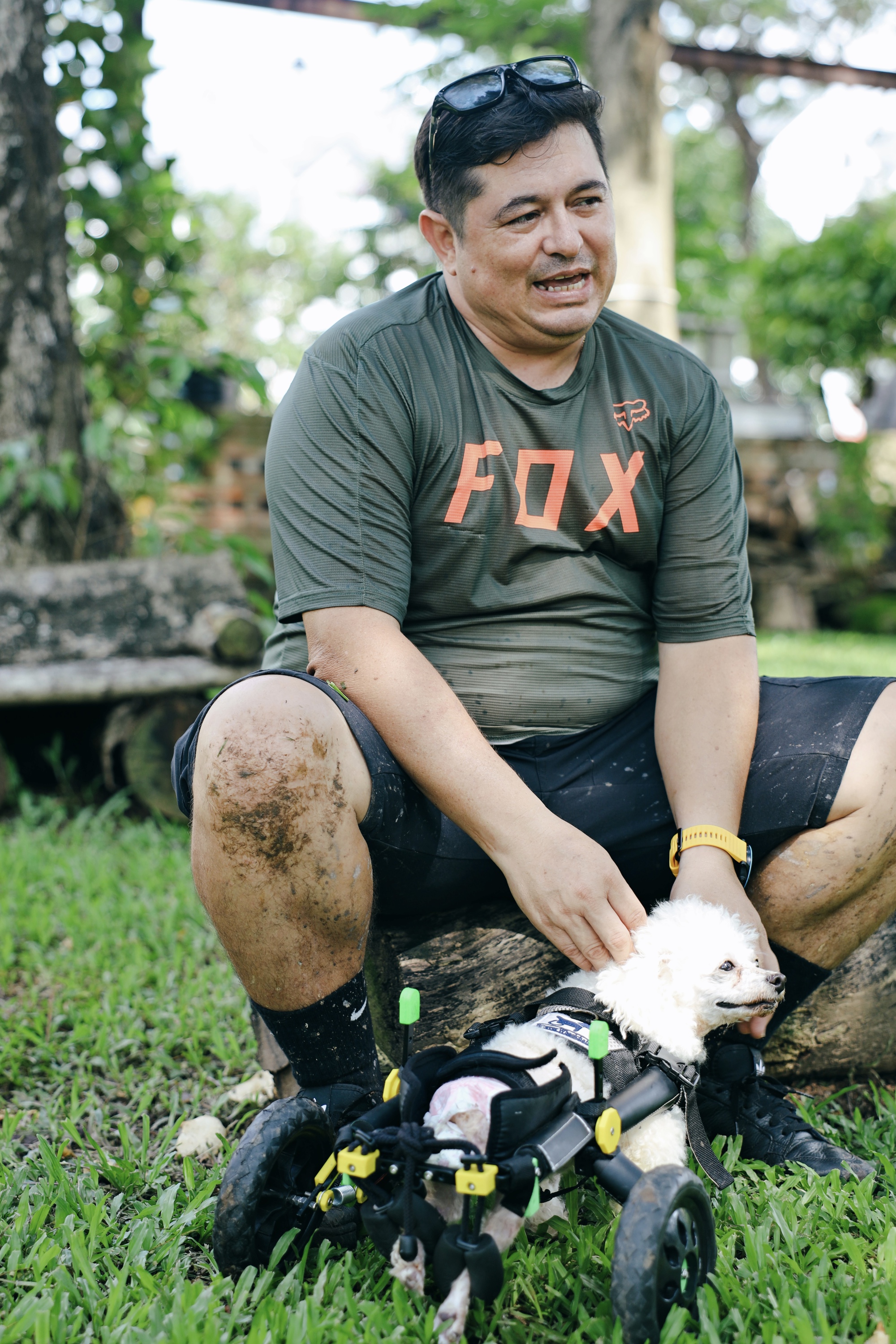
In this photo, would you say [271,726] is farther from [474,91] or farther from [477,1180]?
[474,91]

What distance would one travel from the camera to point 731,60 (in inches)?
251

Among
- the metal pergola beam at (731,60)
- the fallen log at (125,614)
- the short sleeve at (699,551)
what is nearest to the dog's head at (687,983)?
the short sleeve at (699,551)

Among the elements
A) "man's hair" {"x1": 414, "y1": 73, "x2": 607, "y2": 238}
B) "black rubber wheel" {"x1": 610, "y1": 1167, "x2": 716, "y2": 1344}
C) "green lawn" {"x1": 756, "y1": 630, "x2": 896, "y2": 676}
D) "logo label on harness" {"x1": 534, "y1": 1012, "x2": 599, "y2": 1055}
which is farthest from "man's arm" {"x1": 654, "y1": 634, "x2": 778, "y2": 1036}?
"green lawn" {"x1": 756, "y1": 630, "x2": 896, "y2": 676}

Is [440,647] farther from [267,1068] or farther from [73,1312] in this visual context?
[73,1312]

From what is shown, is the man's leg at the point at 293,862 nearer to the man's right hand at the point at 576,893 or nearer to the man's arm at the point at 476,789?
the man's arm at the point at 476,789

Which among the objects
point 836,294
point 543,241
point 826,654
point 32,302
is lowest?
point 826,654

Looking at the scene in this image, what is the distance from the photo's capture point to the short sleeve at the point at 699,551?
7.13 feet

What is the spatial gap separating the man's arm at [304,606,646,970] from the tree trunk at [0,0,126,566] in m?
3.44

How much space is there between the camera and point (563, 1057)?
5.27ft

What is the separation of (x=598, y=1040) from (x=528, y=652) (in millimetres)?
854

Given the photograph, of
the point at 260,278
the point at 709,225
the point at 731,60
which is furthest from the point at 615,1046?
the point at 260,278

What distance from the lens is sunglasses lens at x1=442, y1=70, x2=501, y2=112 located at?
203 centimetres

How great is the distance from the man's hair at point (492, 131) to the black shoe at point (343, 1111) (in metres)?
1.58

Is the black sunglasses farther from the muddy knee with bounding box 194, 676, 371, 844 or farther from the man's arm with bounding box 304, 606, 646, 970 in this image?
the muddy knee with bounding box 194, 676, 371, 844
